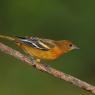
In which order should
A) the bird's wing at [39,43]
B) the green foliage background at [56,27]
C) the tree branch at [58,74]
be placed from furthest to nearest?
1. the green foliage background at [56,27]
2. the bird's wing at [39,43]
3. the tree branch at [58,74]

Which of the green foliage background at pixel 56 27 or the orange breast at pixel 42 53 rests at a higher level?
the orange breast at pixel 42 53

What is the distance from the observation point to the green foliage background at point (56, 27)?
13.5m

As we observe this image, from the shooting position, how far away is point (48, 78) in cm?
1322

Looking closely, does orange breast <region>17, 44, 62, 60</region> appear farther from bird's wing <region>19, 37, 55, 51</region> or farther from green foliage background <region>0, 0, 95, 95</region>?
green foliage background <region>0, 0, 95, 95</region>

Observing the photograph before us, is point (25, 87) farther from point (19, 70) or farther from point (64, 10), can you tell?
point (64, 10)

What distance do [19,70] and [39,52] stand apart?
15.1ft

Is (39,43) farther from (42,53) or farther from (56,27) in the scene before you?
(56,27)

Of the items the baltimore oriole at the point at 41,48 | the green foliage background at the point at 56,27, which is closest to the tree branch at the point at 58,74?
the baltimore oriole at the point at 41,48

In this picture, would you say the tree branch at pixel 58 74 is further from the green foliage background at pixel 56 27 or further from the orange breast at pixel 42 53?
the green foliage background at pixel 56 27

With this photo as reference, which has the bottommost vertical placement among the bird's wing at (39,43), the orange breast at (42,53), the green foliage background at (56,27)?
the green foliage background at (56,27)

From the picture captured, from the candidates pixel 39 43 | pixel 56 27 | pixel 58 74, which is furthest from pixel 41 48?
pixel 56 27

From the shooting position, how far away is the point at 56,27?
14578mm

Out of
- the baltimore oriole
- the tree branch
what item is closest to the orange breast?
the baltimore oriole

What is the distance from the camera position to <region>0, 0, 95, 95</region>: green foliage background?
44.4ft
